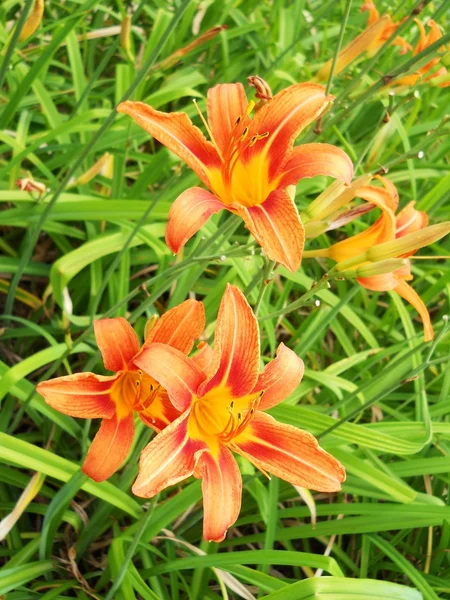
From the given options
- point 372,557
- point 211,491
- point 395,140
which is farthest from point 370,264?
point 395,140

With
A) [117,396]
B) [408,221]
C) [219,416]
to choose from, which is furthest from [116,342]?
[408,221]

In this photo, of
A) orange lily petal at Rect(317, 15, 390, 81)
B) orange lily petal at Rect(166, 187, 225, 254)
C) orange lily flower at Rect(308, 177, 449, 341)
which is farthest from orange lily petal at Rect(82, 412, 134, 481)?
orange lily petal at Rect(317, 15, 390, 81)

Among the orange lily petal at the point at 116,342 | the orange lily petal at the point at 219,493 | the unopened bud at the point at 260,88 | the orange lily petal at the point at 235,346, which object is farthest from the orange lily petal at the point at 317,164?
the orange lily petal at the point at 219,493

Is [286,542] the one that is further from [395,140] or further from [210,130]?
[395,140]

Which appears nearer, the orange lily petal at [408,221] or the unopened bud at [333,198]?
the unopened bud at [333,198]

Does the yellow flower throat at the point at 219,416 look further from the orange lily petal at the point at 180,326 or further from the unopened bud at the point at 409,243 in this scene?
the unopened bud at the point at 409,243
